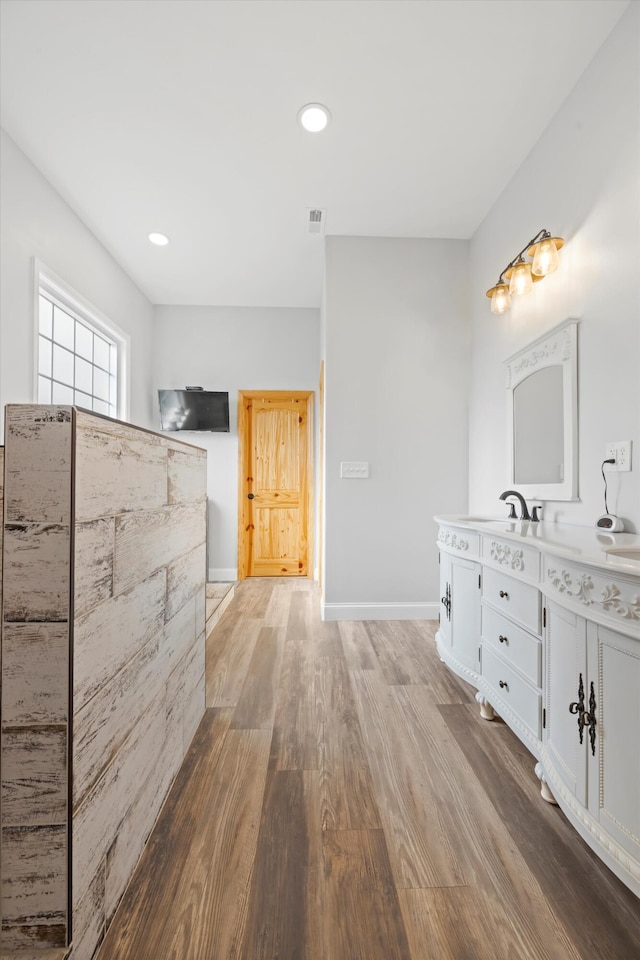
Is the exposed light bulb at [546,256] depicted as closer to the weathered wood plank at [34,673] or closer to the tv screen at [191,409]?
the weathered wood plank at [34,673]

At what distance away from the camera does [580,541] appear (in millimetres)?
1394

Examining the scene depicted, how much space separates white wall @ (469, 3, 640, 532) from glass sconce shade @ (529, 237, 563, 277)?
5 centimetres

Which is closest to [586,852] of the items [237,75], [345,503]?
[345,503]

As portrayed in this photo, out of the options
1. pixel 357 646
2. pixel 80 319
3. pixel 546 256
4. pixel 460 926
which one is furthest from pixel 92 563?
pixel 80 319

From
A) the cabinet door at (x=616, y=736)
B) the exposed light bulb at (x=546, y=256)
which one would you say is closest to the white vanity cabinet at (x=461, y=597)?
the cabinet door at (x=616, y=736)

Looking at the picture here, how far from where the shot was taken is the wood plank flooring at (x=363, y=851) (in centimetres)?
98

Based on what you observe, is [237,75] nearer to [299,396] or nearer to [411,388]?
[411,388]

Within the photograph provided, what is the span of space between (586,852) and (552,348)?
200 cm

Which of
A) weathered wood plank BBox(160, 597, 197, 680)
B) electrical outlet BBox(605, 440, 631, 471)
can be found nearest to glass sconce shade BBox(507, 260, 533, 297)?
electrical outlet BBox(605, 440, 631, 471)

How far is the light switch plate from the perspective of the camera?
10.7 ft

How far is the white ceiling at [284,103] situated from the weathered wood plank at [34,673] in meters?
2.35

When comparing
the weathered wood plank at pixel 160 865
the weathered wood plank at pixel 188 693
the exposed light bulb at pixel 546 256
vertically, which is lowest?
the weathered wood plank at pixel 160 865

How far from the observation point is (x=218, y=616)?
3.35m

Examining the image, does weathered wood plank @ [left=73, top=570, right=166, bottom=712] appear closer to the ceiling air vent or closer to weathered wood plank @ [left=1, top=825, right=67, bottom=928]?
weathered wood plank @ [left=1, top=825, right=67, bottom=928]
